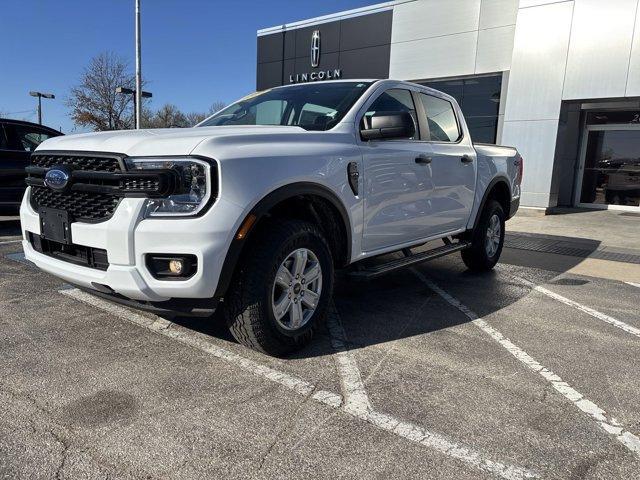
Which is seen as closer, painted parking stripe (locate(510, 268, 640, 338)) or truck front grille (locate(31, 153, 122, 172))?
truck front grille (locate(31, 153, 122, 172))

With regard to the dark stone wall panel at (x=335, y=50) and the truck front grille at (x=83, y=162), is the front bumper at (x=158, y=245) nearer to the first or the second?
the truck front grille at (x=83, y=162)

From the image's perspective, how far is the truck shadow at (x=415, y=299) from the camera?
373 cm

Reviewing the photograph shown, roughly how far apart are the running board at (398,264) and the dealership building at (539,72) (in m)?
8.55

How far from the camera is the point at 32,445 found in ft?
7.27

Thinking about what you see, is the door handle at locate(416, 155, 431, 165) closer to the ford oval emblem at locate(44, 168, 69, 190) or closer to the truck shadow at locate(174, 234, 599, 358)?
the truck shadow at locate(174, 234, 599, 358)

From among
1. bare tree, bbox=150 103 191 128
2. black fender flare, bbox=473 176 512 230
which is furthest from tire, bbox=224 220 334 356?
bare tree, bbox=150 103 191 128

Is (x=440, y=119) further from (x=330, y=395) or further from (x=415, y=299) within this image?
(x=330, y=395)

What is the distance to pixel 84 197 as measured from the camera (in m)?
2.99

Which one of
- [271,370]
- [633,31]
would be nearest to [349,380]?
[271,370]

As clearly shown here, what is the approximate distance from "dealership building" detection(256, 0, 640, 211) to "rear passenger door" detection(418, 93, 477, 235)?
26.8 feet

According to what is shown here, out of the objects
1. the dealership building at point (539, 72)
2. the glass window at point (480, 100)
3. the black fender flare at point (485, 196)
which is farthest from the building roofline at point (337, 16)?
the black fender flare at point (485, 196)

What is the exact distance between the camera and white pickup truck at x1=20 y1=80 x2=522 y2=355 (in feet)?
8.90

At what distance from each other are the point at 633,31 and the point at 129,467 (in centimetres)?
1280

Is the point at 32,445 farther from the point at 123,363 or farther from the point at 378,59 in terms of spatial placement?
the point at 378,59
